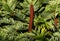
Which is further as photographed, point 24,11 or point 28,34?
point 24,11

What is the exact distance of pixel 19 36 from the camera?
67.2 inches

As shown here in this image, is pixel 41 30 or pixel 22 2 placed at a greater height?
pixel 22 2

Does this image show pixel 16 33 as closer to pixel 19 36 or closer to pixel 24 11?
pixel 19 36

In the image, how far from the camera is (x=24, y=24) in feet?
5.87

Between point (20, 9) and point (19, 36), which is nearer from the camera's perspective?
point (19, 36)

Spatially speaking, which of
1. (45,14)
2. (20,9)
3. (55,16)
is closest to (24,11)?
(20,9)

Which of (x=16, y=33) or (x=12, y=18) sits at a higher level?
(x=12, y=18)

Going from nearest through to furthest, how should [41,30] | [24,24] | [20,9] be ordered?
[41,30] → [24,24] → [20,9]

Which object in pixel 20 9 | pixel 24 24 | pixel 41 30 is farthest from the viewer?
pixel 20 9

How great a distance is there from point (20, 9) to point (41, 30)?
16.0 inches

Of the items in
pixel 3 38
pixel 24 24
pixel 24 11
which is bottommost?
pixel 3 38

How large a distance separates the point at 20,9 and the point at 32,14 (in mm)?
230

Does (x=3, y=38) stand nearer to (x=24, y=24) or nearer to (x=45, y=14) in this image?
(x=24, y=24)

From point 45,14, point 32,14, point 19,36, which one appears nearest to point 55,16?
point 45,14
